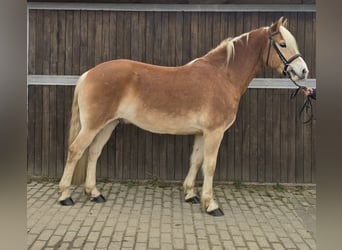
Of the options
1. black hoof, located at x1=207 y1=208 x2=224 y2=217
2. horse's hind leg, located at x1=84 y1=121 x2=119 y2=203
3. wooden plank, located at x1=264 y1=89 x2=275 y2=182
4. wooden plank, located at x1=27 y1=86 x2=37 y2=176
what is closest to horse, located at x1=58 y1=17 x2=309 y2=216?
black hoof, located at x1=207 y1=208 x2=224 y2=217

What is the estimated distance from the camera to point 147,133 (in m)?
4.96

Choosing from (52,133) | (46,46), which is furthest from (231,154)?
(46,46)

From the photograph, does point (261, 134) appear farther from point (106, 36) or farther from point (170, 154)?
point (106, 36)

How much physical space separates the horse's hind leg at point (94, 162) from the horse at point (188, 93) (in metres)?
0.24

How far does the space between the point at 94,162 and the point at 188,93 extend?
4.57 feet

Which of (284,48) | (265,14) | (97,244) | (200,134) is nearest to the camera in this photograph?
(97,244)

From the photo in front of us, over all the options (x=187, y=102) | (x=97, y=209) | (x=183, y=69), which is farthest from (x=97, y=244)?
(x=183, y=69)

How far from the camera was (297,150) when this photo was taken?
16.2 feet

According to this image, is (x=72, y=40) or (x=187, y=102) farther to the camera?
(x=72, y=40)

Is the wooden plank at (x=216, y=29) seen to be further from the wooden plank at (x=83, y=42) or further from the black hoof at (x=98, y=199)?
the black hoof at (x=98, y=199)

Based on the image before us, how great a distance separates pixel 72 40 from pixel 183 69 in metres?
1.84

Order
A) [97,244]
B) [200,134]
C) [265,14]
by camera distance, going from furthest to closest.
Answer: [265,14]
[200,134]
[97,244]

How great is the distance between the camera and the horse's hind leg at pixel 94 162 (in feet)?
13.7

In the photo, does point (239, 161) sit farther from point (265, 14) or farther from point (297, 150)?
point (265, 14)
